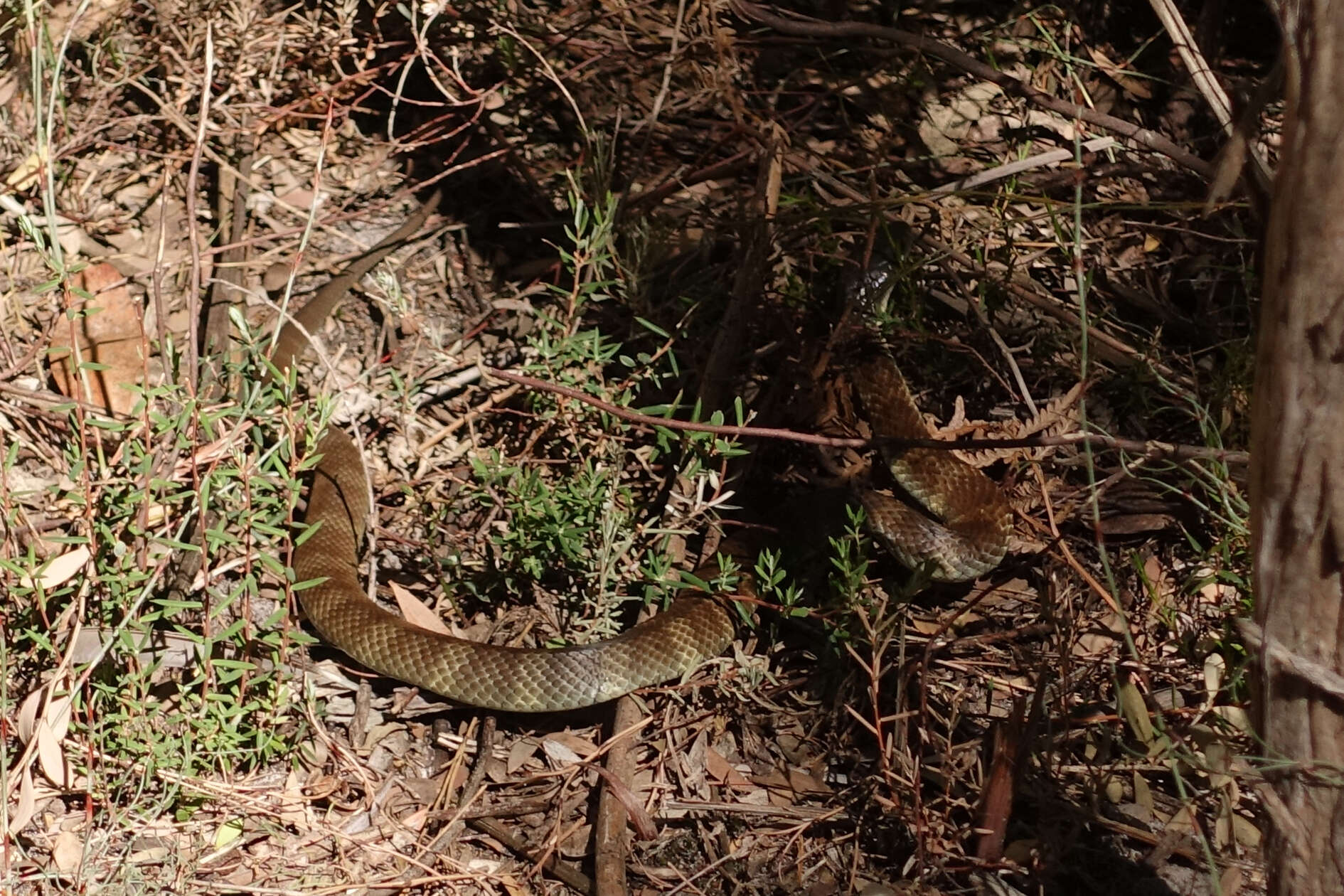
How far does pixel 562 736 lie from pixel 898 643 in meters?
1.04

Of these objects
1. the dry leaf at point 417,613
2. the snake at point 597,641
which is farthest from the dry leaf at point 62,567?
the dry leaf at point 417,613

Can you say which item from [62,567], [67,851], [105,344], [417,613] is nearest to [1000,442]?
[417,613]

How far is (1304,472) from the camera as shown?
78.5 inches

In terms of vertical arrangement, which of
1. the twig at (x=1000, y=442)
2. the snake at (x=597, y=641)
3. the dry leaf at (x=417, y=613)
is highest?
the twig at (x=1000, y=442)

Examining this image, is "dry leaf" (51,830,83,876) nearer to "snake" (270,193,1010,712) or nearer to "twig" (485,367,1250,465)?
"snake" (270,193,1010,712)

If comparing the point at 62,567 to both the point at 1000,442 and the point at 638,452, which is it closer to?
the point at 638,452

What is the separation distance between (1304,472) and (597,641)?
81.1 inches

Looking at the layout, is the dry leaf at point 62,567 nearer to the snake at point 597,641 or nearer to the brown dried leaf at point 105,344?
the snake at point 597,641

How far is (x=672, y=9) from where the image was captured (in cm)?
486

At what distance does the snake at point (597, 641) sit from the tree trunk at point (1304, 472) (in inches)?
53.0

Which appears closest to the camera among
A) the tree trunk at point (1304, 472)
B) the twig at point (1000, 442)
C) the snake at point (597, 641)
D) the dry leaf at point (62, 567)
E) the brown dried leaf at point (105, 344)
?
the tree trunk at point (1304, 472)

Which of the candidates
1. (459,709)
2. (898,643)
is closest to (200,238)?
(459,709)

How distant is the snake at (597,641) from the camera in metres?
3.45

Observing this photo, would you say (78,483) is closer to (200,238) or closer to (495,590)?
(495,590)
